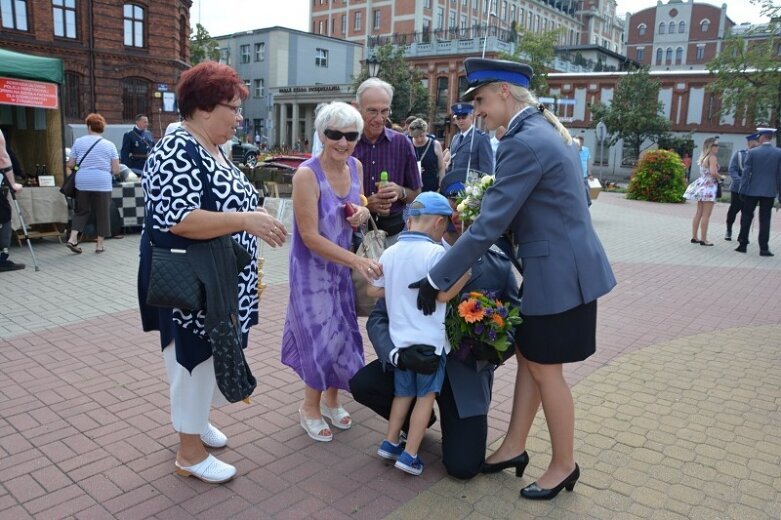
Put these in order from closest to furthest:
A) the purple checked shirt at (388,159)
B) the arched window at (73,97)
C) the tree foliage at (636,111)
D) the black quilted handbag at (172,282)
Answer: the black quilted handbag at (172,282) → the purple checked shirt at (388,159) → the arched window at (73,97) → the tree foliage at (636,111)

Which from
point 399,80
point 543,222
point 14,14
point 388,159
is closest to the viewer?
point 543,222

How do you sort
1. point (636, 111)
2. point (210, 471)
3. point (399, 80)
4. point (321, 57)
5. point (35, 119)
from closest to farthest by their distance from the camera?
1. point (210, 471)
2. point (35, 119)
3. point (636, 111)
4. point (399, 80)
5. point (321, 57)

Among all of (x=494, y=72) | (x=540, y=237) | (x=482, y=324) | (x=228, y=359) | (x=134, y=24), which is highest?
(x=134, y=24)

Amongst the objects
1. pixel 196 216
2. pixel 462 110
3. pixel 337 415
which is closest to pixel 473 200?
pixel 196 216

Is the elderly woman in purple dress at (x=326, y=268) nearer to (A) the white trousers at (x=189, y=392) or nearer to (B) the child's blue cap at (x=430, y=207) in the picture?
(B) the child's blue cap at (x=430, y=207)

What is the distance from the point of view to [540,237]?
9.46 feet

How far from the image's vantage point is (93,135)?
355 inches

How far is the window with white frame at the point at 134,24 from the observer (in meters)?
31.5

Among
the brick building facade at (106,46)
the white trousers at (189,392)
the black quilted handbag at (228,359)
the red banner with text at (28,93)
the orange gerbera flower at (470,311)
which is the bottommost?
the white trousers at (189,392)

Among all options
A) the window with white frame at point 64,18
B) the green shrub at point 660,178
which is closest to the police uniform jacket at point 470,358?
Answer: the green shrub at point 660,178

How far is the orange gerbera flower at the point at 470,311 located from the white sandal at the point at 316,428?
1170mm

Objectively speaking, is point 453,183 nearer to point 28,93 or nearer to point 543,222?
point 543,222

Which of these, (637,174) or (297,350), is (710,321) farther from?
(637,174)

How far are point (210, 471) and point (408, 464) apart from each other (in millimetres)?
1000
